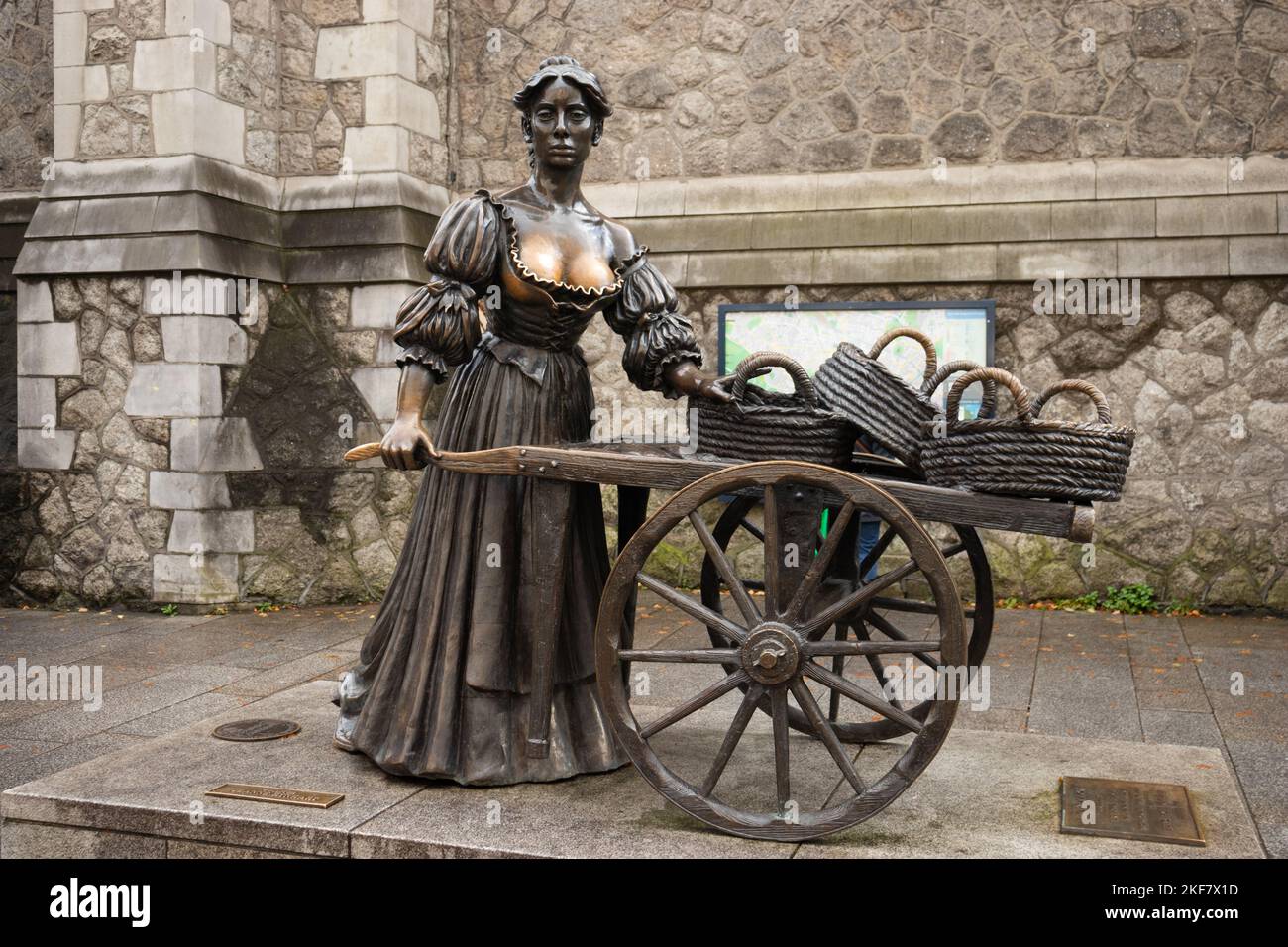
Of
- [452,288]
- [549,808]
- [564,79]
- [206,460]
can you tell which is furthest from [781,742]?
[206,460]

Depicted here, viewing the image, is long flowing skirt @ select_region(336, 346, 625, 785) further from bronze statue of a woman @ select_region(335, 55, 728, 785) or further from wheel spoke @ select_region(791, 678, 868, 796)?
wheel spoke @ select_region(791, 678, 868, 796)

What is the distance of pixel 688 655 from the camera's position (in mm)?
3494

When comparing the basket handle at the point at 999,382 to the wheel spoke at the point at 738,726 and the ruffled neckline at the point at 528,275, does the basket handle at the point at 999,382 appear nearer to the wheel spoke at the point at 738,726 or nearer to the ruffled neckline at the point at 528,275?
the wheel spoke at the point at 738,726

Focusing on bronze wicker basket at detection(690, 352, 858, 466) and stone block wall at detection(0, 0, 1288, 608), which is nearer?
bronze wicker basket at detection(690, 352, 858, 466)

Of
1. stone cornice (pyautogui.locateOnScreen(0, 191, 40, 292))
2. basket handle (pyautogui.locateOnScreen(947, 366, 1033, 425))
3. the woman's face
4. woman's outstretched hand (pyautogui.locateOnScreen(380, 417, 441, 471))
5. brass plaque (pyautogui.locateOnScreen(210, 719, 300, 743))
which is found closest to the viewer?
basket handle (pyautogui.locateOnScreen(947, 366, 1033, 425))

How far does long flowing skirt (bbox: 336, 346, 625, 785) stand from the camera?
3.85 metres

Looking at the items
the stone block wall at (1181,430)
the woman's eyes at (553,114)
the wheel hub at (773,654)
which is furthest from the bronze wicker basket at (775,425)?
the stone block wall at (1181,430)

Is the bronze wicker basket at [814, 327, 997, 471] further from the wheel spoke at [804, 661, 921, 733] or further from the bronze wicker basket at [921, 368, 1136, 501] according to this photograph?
the wheel spoke at [804, 661, 921, 733]

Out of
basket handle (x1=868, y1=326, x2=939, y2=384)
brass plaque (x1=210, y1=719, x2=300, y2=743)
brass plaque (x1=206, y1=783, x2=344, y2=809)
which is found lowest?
brass plaque (x1=206, y1=783, x2=344, y2=809)

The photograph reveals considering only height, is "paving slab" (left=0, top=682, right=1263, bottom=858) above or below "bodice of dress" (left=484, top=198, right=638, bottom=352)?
below

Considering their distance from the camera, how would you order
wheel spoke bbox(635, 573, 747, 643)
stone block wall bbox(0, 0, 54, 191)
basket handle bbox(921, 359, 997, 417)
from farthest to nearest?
stone block wall bbox(0, 0, 54, 191), basket handle bbox(921, 359, 997, 417), wheel spoke bbox(635, 573, 747, 643)

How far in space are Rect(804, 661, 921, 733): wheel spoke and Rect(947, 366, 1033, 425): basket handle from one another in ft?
2.53

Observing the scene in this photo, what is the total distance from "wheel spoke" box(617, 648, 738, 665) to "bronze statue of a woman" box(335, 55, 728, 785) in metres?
0.47

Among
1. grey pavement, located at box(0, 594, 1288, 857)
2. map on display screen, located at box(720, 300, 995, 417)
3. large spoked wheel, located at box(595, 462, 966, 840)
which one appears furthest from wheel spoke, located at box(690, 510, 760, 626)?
map on display screen, located at box(720, 300, 995, 417)
